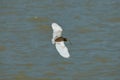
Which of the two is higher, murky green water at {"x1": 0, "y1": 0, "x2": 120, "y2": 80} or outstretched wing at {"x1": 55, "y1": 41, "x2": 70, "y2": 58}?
murky green water at {"x1": 0, "y1": 0, "x2": 120, "y2": 80}

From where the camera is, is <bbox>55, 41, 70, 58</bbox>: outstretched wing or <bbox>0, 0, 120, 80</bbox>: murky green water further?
<bbox>0, 0, 120, 80</bbox>: murky green water

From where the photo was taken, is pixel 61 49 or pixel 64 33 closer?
pixel 61 49

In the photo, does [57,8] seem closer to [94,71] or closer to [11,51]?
[11,51]

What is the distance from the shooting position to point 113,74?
830 centimetres

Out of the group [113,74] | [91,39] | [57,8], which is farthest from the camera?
[57,8]

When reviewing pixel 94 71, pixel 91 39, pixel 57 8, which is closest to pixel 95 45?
pixel 91 39

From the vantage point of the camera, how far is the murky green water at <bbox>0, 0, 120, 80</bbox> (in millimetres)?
8445

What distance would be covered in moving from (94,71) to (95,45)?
0.91 metres

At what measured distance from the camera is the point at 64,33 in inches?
382

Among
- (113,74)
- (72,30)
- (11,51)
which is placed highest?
(72,30)

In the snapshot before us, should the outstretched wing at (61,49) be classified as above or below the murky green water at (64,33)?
below

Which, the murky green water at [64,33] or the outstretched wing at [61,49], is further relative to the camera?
the murky green water at [64,33]

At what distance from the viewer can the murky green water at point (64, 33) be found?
845cm

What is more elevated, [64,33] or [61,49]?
[64,33]
